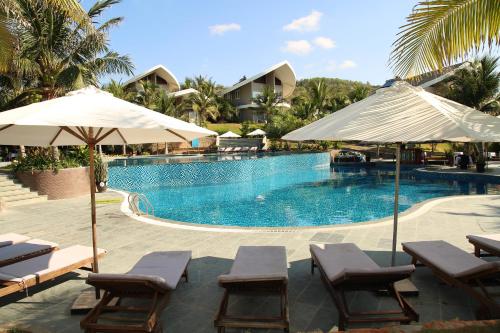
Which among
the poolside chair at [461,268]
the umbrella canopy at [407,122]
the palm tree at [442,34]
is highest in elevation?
the palm tree at [442,34]

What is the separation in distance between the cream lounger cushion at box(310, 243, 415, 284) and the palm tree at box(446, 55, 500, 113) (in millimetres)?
22754

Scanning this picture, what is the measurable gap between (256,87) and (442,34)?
48.5 meters

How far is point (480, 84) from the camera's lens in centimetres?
2195

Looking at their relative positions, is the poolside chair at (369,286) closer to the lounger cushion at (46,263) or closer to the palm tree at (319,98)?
the lounger cushion at (46,263)

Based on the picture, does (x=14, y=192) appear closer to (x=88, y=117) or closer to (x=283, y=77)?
(x=88, y=117)

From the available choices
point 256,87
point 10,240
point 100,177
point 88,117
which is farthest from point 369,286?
point 256,87

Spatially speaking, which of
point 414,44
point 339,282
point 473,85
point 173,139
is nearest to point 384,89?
Answer: point 414,44

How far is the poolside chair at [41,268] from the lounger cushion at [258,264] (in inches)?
80.8

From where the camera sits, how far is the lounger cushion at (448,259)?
358 centimetres

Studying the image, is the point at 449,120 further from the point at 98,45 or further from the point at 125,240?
the point at 98,45

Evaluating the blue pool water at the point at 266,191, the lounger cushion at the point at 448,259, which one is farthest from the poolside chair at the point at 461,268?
the blue pool water at the point at 266,191

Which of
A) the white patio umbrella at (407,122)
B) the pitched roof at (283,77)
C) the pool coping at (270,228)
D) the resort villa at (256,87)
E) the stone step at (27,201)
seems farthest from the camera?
the resort villa at (256,87)

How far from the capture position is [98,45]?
15.3 meters

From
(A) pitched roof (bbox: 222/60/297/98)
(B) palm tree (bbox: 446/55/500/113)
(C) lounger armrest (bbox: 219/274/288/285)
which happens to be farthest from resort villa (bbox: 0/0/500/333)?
(A) pitched roof (bbox: 222/60/297/98)
